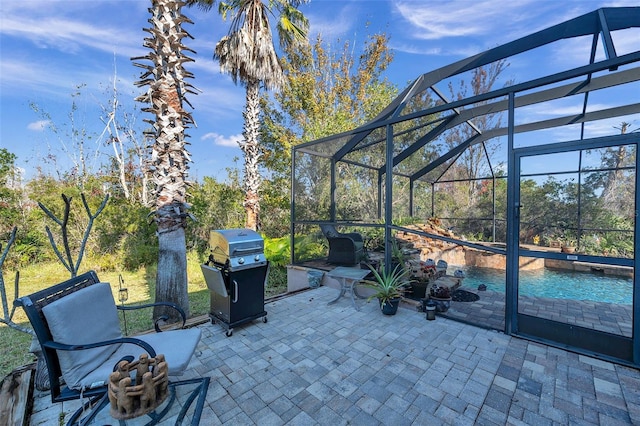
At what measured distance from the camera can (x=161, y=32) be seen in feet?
13.4

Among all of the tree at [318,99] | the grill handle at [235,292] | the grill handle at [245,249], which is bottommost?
the grill handle at [235,292]

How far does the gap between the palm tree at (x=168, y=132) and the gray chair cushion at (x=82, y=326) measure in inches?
76.6

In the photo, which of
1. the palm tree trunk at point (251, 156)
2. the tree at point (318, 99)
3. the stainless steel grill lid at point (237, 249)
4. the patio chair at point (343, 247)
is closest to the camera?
the stainless steel grill lid at point (237, 249)

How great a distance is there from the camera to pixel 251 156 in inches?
356

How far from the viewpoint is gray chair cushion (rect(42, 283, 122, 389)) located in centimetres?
177

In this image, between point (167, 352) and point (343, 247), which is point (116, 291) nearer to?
point (343, 247)

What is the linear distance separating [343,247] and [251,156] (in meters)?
5.03

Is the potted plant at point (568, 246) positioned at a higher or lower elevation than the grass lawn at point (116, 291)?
higher

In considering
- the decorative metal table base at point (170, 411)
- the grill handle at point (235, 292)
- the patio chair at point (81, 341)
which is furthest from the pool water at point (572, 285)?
the patio chair at point (81, 341)

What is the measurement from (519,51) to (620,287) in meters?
3.45

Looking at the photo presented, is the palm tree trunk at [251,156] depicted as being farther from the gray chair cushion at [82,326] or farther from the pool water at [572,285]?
the pool water at [572,285]

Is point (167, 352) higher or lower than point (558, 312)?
higher

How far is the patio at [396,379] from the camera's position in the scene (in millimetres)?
2002

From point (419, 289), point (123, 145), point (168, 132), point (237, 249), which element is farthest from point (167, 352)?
point (123, 145)
